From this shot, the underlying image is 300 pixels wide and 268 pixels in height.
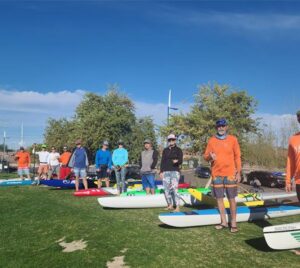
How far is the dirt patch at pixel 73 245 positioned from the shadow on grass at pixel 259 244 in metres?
2.82

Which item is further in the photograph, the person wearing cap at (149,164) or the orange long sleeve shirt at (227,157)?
the person wearing cap at (149,164)

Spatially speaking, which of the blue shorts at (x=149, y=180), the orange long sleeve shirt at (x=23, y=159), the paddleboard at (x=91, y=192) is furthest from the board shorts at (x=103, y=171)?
the orange long sleeve shirt at (x=23, y=159)

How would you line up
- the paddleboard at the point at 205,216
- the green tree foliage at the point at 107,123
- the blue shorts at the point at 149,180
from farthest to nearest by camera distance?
1. the green tree foliage at the point at 107,123
2. the blue shorts at the point at 149,180
3. the paddleboard at the point at 205,216

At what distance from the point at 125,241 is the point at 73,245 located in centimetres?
100

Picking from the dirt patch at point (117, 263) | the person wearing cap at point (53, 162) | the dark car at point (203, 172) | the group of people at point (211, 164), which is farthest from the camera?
the dark car at point (203, 172)

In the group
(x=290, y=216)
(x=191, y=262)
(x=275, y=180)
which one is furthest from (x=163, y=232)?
(x=275, y=180)

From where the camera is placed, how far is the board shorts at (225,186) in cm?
649

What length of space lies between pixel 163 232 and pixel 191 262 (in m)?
1.59

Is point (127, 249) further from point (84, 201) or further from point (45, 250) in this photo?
point (84, 201)

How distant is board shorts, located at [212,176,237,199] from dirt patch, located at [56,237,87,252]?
2551mm

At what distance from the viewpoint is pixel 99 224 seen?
7.64 m

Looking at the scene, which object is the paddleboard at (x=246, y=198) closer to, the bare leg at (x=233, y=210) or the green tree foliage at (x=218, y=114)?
the bare leg at (x=233, y=210)

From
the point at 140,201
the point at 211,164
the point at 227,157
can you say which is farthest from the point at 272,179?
the point at 227,157

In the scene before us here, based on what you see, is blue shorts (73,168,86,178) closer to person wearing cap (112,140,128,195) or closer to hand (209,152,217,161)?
person wearing cap (112,140,128,195)
